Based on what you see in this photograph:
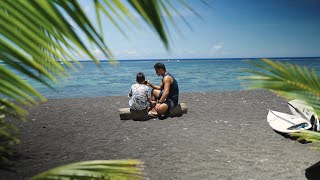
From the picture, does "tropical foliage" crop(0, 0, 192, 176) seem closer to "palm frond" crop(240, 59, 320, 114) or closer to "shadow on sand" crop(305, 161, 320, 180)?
"palm frond" crop(240, 59, 320, 114)

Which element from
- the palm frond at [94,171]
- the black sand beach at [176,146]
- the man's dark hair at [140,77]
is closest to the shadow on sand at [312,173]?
the black sand beach at [176,146]

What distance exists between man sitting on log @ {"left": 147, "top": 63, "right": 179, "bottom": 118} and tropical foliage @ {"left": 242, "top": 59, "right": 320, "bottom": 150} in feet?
21.2

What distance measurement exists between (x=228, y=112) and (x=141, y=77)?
10.7 ft

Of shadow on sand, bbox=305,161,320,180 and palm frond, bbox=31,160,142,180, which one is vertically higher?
palm frond, bbox=31,160,142,180

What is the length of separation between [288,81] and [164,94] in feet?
22.3

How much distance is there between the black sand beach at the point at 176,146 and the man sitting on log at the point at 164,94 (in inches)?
12.9

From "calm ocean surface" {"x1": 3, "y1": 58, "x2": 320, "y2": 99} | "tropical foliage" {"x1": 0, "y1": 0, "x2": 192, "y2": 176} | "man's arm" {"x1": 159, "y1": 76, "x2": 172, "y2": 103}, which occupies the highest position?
"tropical foliage" {"x1": 0, "y1": 0, "x2": 192, "y2": 176}

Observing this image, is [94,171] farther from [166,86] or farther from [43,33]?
[166,86]

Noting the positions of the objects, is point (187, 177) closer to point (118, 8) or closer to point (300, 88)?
point (300, 88)

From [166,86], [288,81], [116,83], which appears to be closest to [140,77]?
[166,86]

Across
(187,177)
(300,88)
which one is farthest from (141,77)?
(300,88)

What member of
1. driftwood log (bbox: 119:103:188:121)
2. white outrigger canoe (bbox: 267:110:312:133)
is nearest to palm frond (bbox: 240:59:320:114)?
white outrigger canoe (bbox: 267:110:312:133)

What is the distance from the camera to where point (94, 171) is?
678 mm

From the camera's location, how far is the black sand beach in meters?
4.66
